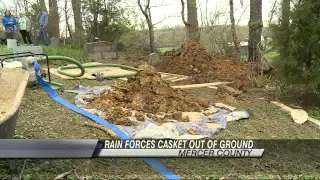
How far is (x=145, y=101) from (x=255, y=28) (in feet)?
18.1

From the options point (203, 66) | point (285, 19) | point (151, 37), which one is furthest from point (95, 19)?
point (285, 19)

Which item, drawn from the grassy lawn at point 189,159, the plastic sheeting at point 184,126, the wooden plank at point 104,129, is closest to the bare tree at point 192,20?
the grassy lawn at point 189,159

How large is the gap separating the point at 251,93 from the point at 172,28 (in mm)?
6801

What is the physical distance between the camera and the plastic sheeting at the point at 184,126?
4066mm

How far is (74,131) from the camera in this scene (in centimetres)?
419

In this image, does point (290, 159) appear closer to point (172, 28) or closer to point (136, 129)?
point (136, 129)

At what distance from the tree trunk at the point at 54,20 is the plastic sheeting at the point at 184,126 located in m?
11.2

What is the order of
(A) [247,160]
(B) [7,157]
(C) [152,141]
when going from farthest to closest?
(A) [247,160] < (C) [152,141] < (B) [7,157]

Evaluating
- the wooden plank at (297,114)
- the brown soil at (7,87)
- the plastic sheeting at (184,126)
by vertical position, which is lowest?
the wooden plank at (297,114)

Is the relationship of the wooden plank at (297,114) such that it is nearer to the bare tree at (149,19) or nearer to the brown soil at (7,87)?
the brown soil at (7,87)

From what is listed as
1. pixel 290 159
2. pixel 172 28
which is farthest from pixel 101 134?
pixel 172 28

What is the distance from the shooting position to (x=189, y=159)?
349 cm

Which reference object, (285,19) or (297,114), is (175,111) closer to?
(297,114)

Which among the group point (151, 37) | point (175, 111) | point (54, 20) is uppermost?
point (54, 20)
